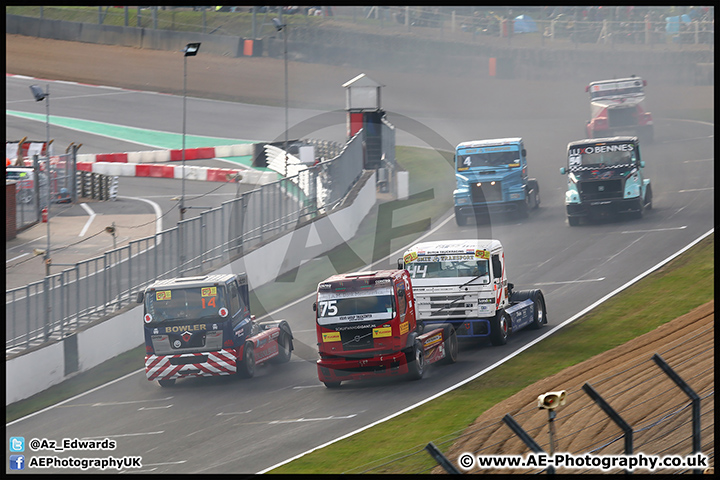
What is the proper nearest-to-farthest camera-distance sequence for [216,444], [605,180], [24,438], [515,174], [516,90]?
[216,444]
[24,438]
[605,180]
[515,174]
[516,90]

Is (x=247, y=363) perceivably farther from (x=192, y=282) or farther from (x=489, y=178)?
(x=489, y=178)

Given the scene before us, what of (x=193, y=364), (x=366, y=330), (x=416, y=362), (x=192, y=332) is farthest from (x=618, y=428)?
(x=192, y=332)

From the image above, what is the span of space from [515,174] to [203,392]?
1529cm

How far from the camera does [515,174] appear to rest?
3061cm

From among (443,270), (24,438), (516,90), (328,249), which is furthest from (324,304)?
(516,90)

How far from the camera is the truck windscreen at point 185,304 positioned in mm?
19359

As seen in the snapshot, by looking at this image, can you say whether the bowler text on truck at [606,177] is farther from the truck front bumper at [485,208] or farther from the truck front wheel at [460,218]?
the truck front wheel at [460,218]

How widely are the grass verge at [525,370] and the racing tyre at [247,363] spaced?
4.70 m

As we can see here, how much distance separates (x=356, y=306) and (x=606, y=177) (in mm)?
13727

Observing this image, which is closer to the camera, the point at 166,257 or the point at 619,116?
the point at 166,257

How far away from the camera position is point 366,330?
17.6 meters

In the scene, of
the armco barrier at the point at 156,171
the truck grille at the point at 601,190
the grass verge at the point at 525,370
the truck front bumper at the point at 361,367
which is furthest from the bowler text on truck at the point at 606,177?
the armco barrier at the point at 156,171

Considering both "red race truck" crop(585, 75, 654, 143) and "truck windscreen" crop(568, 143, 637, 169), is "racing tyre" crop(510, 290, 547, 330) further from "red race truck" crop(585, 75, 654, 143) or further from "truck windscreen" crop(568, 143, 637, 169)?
"red race truck" crop(585, 75, 654, 143)
